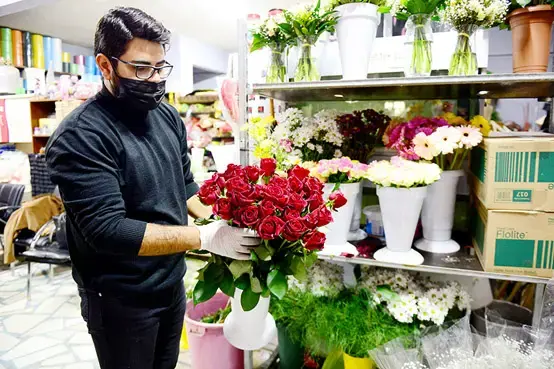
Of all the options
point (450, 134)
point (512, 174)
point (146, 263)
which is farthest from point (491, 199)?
point (146, 263)

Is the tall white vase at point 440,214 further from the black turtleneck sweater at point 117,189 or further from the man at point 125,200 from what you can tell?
the black turtleneck sweater at point 117,189

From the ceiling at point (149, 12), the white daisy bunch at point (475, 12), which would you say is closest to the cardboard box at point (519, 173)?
the white daisy bunch at point (475, 12)

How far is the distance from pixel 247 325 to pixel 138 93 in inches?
37.6

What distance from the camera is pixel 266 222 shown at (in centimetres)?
116

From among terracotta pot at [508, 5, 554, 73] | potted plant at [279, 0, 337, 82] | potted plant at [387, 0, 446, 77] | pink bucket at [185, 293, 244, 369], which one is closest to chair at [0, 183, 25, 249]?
pink bucket at [185, 293, 244, 369]

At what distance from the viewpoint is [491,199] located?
5.14 ft

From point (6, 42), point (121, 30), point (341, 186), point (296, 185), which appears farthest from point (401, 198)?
point (6, 42)

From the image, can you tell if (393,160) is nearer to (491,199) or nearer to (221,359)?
(491,199)

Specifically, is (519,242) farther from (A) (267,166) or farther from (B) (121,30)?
(B) (121,30)

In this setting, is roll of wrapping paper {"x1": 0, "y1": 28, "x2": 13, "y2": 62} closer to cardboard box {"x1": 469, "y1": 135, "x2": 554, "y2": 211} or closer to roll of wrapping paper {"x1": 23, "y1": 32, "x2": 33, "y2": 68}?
roll of wrapping paper {"x1": 23, "y1": 32, "x2": 33, "y2": 68}

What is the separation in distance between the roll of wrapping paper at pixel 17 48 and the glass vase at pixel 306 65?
6.26 m

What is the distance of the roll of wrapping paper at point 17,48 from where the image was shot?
20.7ft

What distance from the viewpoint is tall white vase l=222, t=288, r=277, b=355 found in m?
1.59

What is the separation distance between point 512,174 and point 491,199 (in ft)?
0.39
